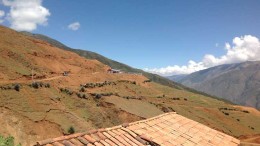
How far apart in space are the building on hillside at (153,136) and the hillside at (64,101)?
19.0 m

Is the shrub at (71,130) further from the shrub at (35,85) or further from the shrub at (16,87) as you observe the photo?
the shrub at (35,85)

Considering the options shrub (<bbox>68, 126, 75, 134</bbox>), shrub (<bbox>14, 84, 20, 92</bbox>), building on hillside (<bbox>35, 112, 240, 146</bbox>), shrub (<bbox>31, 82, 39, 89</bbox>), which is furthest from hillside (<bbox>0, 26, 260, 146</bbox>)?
building on hillside (<bbox>35, 112, 240, 146</bbox>)

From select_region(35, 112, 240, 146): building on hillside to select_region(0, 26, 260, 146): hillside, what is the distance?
18977 millimetres

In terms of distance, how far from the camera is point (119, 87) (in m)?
61.2


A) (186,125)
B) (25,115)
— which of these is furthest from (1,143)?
(25,115)

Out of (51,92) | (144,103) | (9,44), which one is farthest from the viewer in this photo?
(9,44)

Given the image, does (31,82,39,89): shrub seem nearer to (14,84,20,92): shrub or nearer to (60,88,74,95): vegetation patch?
(14,84,20,92): shrub

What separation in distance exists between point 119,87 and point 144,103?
8217mm

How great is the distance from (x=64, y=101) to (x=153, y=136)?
30.5 metres

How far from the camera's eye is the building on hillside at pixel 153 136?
11.2 metres

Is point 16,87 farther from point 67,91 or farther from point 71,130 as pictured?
point 71,130

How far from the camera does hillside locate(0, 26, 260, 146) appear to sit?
33.3 metres

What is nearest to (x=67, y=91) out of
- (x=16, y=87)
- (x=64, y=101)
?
(x=64, y=101)

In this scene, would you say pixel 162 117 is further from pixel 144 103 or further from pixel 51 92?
pixel 144 103
